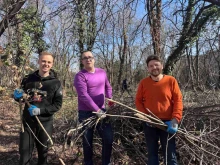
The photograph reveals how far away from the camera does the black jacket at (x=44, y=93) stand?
3.00 metres

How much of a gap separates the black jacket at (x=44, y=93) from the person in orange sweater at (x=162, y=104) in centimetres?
106

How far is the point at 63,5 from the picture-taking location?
470 centimetres

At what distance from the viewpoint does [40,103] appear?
119 inches

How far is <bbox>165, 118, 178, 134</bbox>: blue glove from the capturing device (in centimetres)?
275

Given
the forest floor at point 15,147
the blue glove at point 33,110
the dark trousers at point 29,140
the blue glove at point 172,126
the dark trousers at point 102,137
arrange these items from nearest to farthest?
the blue glove at point 172,126 < the blue glove at point 33,110 < the dark trousers at point 29,140 < the dark trousers at point 102,137 < the forest floor at point 15,147

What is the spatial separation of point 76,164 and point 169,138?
160cm

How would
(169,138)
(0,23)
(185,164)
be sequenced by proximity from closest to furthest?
(169,138), (185,164), (0,23)

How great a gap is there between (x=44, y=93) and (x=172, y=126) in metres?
1.53

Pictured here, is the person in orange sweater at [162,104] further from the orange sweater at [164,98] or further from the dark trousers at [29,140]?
the dark trousers at [29,140]

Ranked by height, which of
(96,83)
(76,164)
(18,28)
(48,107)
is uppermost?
(18,28)

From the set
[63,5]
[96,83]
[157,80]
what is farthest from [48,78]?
[63,5]

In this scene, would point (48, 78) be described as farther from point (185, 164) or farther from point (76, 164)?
point (185, 164)

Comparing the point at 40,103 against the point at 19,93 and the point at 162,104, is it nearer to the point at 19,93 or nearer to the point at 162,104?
the point at 19,93

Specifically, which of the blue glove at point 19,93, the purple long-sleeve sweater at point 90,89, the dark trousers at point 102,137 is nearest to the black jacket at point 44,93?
the blue glove at point 19,93
